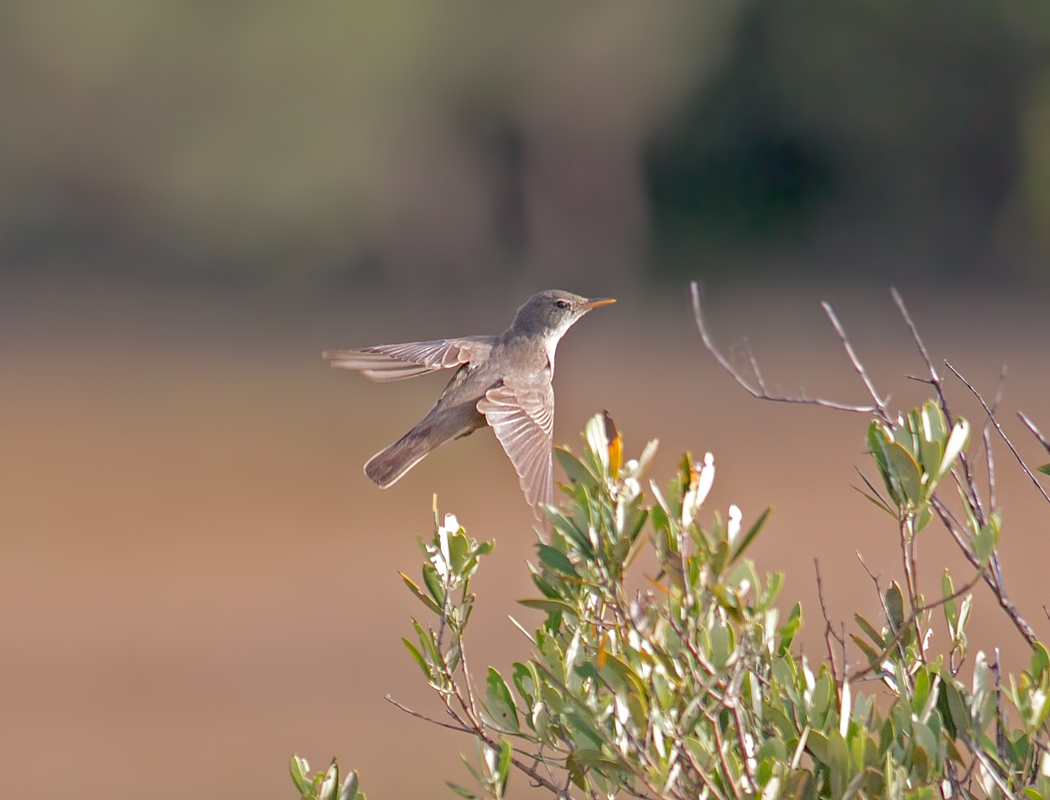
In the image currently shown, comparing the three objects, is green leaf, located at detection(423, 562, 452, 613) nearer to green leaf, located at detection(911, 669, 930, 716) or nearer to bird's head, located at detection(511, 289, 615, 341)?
green leaf, located at detection(911, 669, 930, 716)

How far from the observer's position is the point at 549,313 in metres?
5.11

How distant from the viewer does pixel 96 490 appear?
22.6 meters

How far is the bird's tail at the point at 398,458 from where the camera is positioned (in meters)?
4.77

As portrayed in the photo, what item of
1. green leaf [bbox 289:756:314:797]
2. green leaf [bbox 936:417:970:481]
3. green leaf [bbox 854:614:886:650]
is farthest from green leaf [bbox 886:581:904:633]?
green leaf [bbox 289:756:314:797]

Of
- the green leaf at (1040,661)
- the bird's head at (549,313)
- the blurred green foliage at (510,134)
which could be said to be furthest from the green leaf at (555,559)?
the blurred green foliage at (510,134)

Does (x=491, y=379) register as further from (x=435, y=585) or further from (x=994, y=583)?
(x=994, y=583)

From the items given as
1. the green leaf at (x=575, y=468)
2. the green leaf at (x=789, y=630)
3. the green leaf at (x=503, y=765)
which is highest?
the green leaf at (x=575, y=468)

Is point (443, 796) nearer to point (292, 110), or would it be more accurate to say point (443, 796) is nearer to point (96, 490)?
point (96, 490)

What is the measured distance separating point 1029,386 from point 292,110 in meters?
17.6

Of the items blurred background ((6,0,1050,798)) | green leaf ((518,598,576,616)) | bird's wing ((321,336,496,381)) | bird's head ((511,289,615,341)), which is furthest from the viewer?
blurred background ((6,0,1050,798))

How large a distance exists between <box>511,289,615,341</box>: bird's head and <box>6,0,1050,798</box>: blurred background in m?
14.7

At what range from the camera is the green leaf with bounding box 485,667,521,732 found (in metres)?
2.73

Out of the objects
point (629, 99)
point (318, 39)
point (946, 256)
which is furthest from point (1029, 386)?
point (318, 39)

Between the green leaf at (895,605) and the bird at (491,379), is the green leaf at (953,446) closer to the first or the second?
the green leaf at (895,605)
